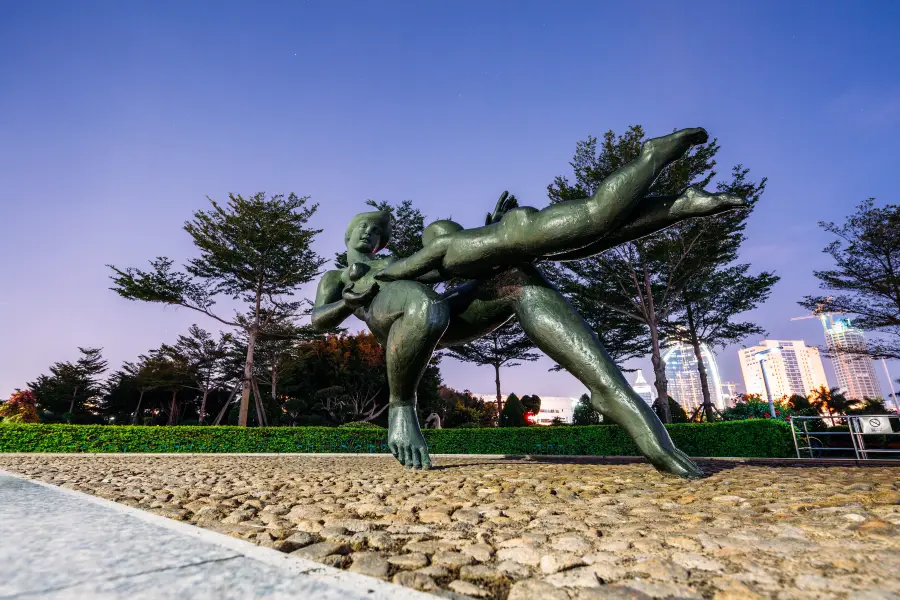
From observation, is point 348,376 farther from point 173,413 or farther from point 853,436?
point 853,436

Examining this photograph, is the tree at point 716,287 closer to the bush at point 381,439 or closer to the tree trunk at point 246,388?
the bush at point 381,439

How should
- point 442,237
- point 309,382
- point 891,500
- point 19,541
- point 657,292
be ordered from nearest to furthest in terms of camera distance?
point 19,541
point 891,500
point 442,237
point 657,292
point 309,382

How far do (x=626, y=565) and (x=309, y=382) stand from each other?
77.9ft

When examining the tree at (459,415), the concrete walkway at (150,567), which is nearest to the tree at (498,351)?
the tree at (459,415)

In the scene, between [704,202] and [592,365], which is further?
[592,365]

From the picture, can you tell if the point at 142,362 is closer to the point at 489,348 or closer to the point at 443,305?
the point at 489,348

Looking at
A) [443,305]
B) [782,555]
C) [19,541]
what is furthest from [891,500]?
[19,541]

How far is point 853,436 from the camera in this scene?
21.2 ft

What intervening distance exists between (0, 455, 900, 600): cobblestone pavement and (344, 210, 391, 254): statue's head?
87.2 inches

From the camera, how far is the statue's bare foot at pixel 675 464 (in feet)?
8.15

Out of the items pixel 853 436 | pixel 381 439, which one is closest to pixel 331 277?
pixel 853 436

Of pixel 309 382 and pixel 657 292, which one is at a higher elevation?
pixel 657 292

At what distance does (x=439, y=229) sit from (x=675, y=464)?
2.19m

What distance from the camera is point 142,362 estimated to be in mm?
28812
